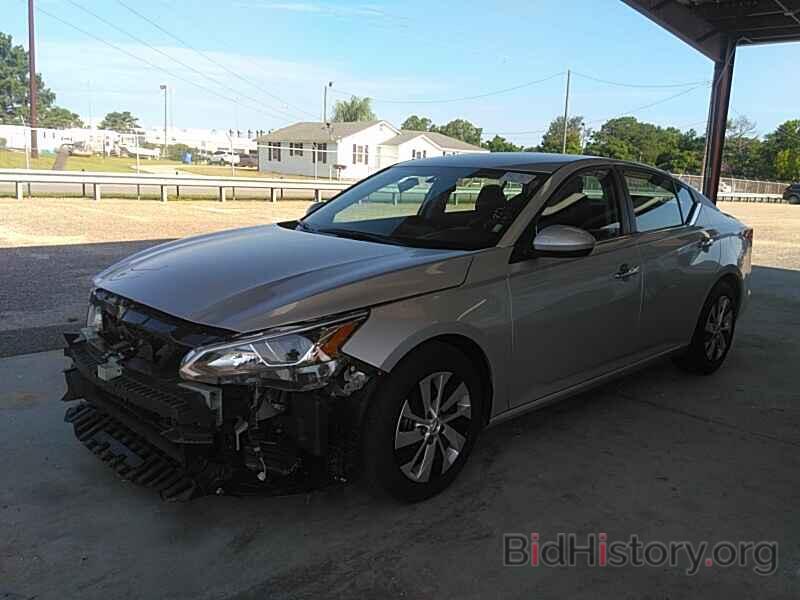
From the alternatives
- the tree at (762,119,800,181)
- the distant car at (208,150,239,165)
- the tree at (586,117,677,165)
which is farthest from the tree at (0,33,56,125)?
the tree at (762,119,800,181)

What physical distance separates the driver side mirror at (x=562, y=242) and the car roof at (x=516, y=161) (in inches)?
24.6

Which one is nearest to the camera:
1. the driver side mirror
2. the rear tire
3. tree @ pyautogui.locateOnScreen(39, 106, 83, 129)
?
the driver side mirror

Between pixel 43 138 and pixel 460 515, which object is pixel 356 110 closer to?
pixel 43 138

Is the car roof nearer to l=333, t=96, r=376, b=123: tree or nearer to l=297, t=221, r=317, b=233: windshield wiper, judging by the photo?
l=297, t=221, r=317, b=233: windshield wiper

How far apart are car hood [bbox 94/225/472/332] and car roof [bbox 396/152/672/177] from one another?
1061 mm

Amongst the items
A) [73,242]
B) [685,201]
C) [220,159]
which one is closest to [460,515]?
[685,201]

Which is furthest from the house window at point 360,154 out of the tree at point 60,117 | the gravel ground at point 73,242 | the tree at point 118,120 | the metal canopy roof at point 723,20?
the tree at point 118,120

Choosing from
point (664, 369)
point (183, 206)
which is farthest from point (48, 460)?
point (183, 206)

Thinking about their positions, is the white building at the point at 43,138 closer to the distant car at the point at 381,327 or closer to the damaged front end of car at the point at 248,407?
the distant car at the point at 381,327

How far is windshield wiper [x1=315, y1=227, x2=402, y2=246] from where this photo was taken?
3.74m

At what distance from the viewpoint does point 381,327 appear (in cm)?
291

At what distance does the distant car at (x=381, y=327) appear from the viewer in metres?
2.73

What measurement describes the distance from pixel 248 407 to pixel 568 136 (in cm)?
7230

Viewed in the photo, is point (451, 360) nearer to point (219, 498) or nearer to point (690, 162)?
point (219, 498)
